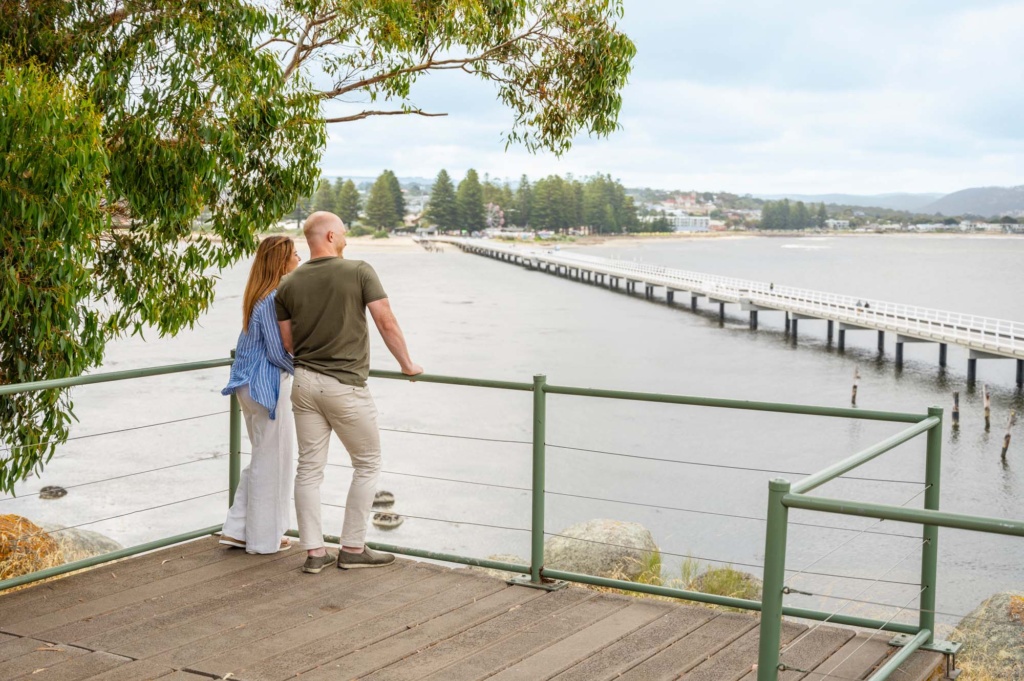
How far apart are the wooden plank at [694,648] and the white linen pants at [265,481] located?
2.18 m

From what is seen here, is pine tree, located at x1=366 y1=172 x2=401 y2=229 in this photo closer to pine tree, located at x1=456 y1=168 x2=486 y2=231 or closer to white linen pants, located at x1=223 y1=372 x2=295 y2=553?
pine tree, located at x1=456 y1=168 x2=486 y2=231

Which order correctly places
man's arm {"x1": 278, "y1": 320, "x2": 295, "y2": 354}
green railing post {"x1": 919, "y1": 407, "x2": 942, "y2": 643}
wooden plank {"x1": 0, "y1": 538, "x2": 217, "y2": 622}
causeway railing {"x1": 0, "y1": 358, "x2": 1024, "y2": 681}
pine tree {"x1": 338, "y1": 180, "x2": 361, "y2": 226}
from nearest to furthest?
causeway railing {"x1": 0, "y1": 358, "x2": 1024, "y2": 681}
green railing post {"x1": 919, "y1": 407, "x2": 942, "y2": 643}
wooden plank {"x1": 0, "y1": 538, "x2": 217, "y2": 622}
man's arm {"x1": 278, "y1": 320, "x2": 295, "y2": 354}
pine tree {"x1": 338, "y1": 180, "x2": 361, "y2": 226}

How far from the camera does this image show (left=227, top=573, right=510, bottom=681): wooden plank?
4.02m

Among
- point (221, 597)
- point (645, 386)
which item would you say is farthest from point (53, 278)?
point (645, 386)

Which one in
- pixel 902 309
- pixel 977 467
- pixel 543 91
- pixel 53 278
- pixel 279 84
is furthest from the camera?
pixel 902 309

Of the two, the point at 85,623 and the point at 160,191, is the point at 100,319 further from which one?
the point at 85,623

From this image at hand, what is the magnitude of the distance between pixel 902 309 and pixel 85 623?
48688mm

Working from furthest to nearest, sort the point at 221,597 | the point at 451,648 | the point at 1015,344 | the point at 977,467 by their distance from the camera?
the point at 1015,344, the point at 977,467, the point at 221,597, the point at 451,648

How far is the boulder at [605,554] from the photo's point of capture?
10.5m

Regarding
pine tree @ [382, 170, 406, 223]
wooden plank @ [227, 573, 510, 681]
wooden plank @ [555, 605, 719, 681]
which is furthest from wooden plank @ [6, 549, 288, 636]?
pine tree @ [382, 170, 406, 223]

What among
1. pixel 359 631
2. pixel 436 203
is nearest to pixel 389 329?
pixel 359 631

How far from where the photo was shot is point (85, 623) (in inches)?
179

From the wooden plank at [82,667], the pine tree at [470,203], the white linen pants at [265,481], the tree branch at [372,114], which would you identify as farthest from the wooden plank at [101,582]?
the pine tree at [470,203]

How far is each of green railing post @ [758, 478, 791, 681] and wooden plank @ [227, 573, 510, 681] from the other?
1801 millimetres
